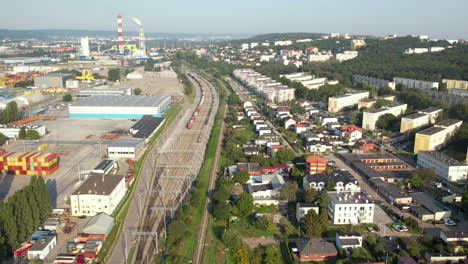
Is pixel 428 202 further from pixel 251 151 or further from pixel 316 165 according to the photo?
pixel 251 151

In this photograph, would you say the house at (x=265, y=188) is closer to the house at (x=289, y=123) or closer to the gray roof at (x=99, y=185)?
the gray roof at (x=99, y=185)

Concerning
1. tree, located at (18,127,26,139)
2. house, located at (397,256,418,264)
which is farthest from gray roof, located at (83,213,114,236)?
tree, located at (18,127,26,139)

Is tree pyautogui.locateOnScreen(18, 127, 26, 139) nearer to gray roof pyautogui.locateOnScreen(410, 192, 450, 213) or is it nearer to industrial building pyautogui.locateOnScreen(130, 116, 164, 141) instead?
industrial building pyautogui.locateOnScreen(130, 116, 164, 141)

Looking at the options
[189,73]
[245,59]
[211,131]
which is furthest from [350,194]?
[245,59]

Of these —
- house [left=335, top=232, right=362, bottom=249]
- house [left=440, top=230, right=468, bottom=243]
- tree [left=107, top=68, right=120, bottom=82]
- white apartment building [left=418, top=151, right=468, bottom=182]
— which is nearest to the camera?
house [left=335, top=232, right=362, bottom=249]

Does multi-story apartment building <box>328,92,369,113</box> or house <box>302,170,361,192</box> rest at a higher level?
multi-story apartment building <box>328,92,369,113</box>

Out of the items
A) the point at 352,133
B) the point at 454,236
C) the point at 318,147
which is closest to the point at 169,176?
the point at 318,147
